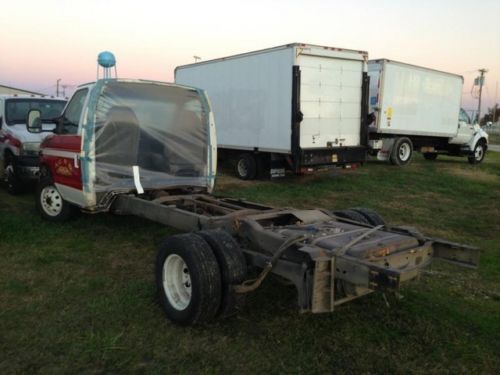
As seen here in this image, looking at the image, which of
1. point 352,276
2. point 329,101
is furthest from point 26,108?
point 352,276

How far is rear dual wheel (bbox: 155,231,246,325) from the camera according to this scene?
12.0ft

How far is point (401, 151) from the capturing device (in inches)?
650

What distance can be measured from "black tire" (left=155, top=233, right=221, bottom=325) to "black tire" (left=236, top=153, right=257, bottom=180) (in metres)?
8.85

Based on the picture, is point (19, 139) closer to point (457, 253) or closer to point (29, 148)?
point (29, 148)

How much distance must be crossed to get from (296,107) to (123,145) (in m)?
5.76

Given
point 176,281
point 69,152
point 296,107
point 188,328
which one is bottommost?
point 188,328

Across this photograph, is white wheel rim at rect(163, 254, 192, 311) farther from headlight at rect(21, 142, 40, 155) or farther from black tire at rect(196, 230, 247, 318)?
headlight at rect(21, 142, 40, 155)

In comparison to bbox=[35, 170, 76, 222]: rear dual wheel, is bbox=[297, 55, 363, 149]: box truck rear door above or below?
above

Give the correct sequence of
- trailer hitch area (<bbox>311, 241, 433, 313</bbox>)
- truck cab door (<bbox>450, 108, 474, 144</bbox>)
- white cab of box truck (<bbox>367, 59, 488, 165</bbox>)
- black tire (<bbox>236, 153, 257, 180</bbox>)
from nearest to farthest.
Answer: trailer hitch area (<bbox>311, 241, 433, 313</bbox>) < black tire (<bbox>236, 153, 257, 180</bbox>) < white cab of box truck (<bbox>367, 59, 488, 165</bbox>) < truck cab door (<bbox>450, 108, 474, 144</bbox>)

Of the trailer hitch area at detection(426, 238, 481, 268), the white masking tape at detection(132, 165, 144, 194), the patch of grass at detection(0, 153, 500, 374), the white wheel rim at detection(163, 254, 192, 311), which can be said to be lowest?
the patch of grass at detection(0, 153, 500, 374)

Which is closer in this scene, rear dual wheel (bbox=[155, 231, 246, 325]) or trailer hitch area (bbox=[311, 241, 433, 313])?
trailer hitch area (bbox=[311, 241, 433, 313])

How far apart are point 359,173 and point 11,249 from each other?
10.7 m

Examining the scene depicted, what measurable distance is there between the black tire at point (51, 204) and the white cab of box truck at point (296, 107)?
19.1 feet

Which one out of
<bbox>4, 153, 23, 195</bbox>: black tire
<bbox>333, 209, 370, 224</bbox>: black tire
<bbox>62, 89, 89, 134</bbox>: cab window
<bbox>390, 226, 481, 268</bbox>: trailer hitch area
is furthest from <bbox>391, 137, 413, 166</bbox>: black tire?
<bbox>390, 226, 481, 268</bbox>: trailer hitch area
